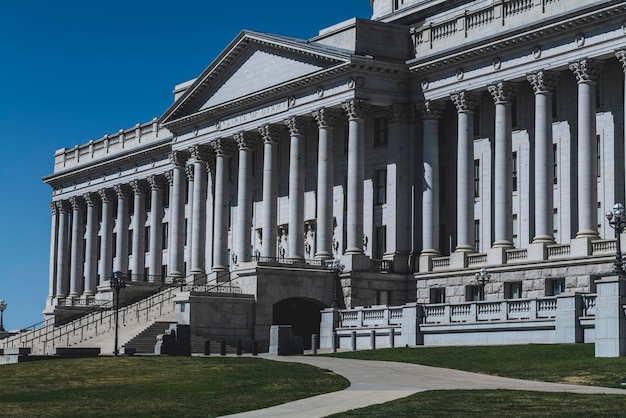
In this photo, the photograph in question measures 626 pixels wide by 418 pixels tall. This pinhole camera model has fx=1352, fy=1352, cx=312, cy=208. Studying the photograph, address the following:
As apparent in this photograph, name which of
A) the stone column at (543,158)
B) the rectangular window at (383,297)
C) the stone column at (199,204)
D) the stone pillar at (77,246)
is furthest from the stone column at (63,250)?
the stone column at (543,158)

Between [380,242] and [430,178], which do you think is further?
[380,242]

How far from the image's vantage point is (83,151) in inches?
5290

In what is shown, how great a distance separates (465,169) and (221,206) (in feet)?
78.4

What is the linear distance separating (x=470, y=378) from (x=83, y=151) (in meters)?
93.7

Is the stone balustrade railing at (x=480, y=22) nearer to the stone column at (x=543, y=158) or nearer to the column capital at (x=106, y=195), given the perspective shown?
the stone column at (x=543, y=158)

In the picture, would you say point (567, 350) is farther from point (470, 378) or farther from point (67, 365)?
point (67, 365)

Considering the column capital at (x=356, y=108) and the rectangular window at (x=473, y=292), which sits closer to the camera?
the rectangular window at (x=473, y=292)

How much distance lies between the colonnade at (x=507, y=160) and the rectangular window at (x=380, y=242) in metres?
4.13

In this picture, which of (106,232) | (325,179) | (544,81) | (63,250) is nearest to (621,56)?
(544,81)

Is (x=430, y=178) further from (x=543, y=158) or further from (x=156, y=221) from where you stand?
(x=156, y=221)

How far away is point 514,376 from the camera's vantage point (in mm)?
46531

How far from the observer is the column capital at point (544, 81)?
76.8 metres

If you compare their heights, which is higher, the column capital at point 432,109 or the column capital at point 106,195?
the column capital at point 432,109

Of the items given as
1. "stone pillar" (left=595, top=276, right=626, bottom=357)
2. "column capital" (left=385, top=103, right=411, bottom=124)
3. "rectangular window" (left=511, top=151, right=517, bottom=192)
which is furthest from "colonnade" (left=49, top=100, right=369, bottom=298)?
"stone pillar" (left=595, top=276, right=626, bottom=357)
